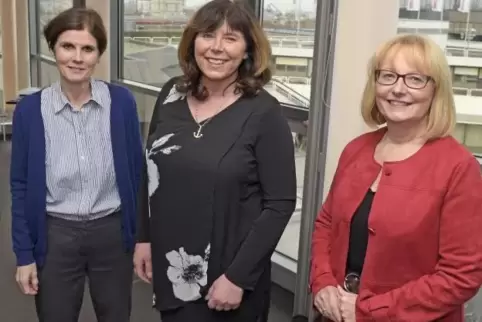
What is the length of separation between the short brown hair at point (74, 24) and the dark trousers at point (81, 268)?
564mm

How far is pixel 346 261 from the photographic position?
60.2 inches

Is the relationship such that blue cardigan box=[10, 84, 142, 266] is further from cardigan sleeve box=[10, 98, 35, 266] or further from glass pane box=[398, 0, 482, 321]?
glass pane box=[398, 0, 482, 321]

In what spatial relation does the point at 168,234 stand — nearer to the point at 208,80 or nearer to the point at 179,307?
the point at 179,307

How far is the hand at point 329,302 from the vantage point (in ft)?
5.02

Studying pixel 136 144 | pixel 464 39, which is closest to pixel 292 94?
pixel 464 39

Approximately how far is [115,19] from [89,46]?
390cm

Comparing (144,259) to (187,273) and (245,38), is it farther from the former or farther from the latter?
(245,38)

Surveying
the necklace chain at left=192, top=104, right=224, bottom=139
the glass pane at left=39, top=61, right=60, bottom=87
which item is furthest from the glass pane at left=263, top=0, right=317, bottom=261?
the glass pane at left=39, top=61, right=60, bottom=87

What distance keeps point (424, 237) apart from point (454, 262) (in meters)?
0.08

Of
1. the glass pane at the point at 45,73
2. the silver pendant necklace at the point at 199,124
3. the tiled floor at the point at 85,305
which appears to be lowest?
the tiled floor at the point at 85,305

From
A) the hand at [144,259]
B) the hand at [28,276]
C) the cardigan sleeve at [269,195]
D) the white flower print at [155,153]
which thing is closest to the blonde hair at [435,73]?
the cardigan sleeve at [269,195]

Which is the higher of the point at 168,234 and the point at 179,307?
the point at 168,234

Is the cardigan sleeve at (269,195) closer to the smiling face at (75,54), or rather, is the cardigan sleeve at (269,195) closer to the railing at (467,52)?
the smiling face at (75,54)

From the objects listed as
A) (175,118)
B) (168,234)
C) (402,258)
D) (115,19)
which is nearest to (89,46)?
(175,118)
